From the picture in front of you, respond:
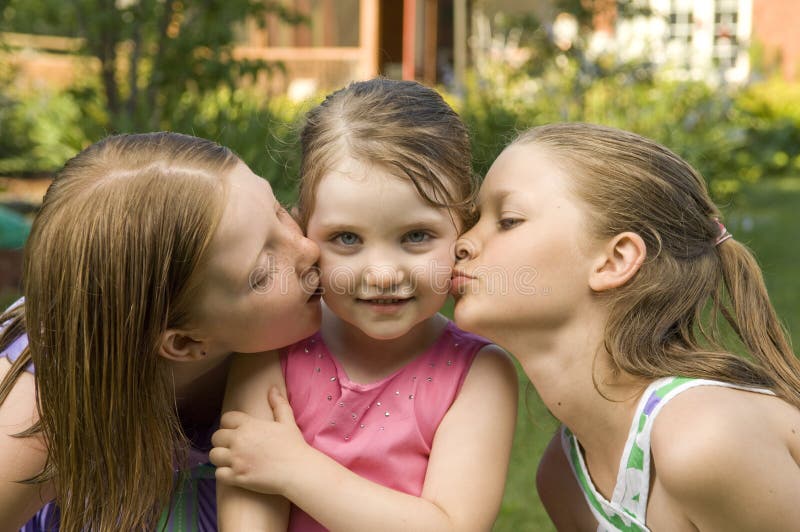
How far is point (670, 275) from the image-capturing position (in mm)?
2119

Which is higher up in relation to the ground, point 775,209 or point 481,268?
point 481,268

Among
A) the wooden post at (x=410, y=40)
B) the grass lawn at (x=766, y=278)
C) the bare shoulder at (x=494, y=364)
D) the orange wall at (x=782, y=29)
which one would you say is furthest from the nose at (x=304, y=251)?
the orange wall at (x=782, y=29)

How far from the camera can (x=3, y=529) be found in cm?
205

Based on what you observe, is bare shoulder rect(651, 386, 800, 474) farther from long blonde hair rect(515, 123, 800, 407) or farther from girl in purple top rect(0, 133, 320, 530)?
girl in purple top rect(0, 133, 320, 530)

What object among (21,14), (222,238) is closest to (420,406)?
(222,238)

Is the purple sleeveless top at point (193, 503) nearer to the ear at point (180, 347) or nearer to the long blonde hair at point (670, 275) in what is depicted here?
the ear at point (180, 347)

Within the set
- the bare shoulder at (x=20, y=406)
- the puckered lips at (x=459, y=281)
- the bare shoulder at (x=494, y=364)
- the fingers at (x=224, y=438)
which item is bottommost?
the fingers at (x=224, y=438)

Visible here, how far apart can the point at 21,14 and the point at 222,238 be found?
6.15 meters

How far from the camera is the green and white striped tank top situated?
198 centimetres

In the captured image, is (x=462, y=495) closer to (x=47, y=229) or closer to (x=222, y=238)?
(x=222, y=238)

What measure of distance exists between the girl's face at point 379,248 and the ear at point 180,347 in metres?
0.33

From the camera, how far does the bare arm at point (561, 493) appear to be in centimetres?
234

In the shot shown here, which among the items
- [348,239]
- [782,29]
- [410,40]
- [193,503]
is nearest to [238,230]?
[348,239]

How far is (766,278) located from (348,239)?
660 cm
